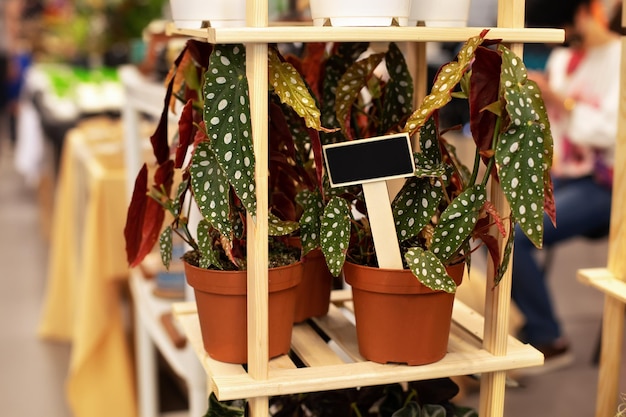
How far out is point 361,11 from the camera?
1133 millimetres

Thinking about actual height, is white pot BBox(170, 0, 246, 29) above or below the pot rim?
above

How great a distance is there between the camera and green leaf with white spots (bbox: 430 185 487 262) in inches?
44.4

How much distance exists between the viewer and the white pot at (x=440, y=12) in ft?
4.06

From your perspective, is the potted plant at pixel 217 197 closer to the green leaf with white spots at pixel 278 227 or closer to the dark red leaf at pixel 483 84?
the green leaf with white spots at pixel 278 227

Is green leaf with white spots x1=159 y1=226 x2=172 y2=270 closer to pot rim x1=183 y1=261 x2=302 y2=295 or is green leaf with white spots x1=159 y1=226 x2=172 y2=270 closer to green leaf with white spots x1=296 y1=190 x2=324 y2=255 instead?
pot rim x1=183 y1=261 x2=302 y2=295

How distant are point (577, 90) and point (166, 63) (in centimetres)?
186

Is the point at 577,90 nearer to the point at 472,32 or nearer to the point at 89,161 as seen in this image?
the point at 89,161

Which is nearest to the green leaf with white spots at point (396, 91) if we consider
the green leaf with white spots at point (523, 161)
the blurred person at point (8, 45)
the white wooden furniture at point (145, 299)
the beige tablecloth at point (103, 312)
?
the green leaf with white spots at point (523, 161)

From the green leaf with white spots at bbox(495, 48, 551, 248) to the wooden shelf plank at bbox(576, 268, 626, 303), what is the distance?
39cm

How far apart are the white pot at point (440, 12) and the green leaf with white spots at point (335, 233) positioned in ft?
1.06

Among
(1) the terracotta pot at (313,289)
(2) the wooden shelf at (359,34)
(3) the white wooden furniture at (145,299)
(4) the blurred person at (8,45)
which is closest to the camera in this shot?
(2) the wooden shelf at (359,34)

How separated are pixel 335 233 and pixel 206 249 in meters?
0.21

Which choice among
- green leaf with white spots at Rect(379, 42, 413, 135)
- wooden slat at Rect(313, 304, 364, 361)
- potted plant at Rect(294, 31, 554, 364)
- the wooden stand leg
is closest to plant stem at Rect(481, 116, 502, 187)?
potted plant at Rect(294, 31, 554, 364)

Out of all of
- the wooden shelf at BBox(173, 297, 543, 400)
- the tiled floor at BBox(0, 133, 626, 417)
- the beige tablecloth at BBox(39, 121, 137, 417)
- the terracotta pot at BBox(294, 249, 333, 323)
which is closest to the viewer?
the wooden shelf at BBox(173, 297, 543, 400)
